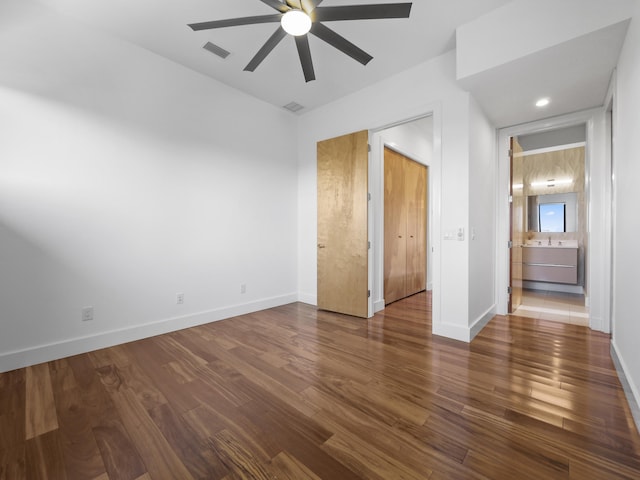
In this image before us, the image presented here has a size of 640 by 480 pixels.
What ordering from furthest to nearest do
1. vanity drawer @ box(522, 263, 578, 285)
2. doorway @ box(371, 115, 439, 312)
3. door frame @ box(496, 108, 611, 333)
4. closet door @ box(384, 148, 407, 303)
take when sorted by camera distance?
1. vanity drawer @ box(522, 263, 578, 285)
2. closet door @ box(384, 148, 407, 303)
3. doorway @ box(371, 115, 439, 312)
4. door frame @ box(496, 108, 611, 333)

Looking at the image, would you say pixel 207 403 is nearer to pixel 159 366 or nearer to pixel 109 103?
pixel 159 366

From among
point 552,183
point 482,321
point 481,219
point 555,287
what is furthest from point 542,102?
point 555,287

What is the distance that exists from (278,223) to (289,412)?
287 centimetres

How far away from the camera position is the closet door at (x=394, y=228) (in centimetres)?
416

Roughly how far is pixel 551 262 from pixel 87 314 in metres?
6.93

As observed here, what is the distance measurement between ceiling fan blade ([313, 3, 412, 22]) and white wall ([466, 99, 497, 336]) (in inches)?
56.0

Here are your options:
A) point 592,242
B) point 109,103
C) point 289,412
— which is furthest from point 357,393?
point 109,103

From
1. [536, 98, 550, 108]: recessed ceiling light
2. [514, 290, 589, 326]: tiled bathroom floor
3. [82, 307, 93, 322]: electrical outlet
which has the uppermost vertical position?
[536, 98, 550, 108]: recessed ceiling light

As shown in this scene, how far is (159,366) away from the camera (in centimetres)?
221

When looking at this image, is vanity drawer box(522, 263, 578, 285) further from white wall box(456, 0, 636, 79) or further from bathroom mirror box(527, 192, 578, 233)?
white wall box(456, 0, 636, 79)

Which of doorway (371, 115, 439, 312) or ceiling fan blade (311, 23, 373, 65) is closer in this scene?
ceiling fan blade (311, 23, 373, 65)

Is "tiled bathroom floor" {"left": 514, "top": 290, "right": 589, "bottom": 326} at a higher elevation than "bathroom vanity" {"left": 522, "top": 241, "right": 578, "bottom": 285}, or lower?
lower

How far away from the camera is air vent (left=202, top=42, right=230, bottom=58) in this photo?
278 cm

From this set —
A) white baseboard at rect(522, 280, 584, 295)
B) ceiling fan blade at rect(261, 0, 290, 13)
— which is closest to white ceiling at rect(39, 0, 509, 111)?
ceiling fan blade at rect(261, 0, 290, 13)
